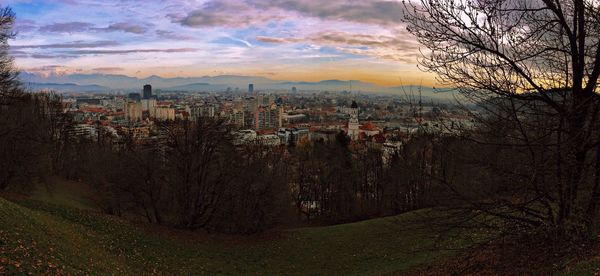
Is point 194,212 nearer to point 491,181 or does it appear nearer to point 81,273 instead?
point 81,273

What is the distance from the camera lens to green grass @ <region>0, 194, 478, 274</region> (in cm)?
A: 1138

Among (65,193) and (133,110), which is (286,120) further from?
(65,193)

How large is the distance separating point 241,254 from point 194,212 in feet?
16.5

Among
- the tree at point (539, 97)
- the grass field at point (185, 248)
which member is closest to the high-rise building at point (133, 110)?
the grass field at point (185, 248)

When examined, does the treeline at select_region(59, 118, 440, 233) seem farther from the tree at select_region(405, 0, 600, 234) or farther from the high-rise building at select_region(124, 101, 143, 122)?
the high-rise building at select_region(124, 101, 143, 122)

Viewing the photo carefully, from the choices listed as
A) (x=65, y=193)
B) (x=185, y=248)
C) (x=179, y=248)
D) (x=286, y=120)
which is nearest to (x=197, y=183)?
(x=185, y=248)

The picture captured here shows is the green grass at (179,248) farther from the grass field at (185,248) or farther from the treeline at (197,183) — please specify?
the treeline at (197,183)

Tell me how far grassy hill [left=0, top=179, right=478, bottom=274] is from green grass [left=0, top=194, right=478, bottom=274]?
3 centimetres

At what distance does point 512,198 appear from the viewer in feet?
25.4

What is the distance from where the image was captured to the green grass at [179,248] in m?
11.4

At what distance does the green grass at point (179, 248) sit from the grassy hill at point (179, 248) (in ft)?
0.08

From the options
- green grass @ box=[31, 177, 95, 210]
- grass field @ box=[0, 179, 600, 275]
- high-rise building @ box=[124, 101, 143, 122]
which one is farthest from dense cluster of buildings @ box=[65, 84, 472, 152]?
green grass @ box=[31, 177, 95, 210]

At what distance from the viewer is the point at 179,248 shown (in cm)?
1830

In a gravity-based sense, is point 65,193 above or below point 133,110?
below
